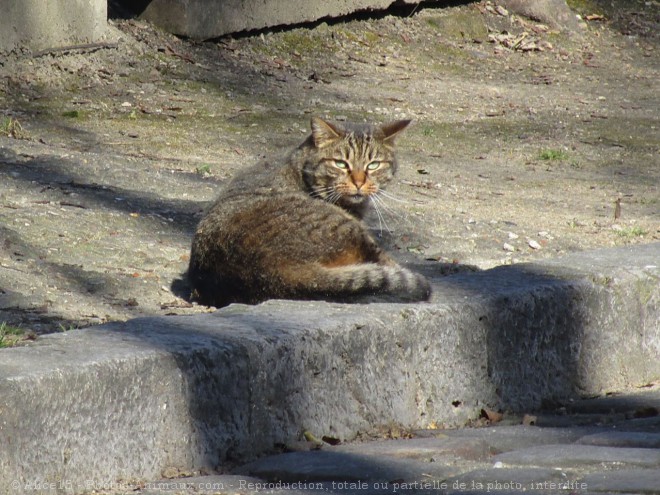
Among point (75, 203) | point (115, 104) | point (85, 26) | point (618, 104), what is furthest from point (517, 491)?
Answer: point (618, 104)

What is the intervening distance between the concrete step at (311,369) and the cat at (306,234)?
34cm

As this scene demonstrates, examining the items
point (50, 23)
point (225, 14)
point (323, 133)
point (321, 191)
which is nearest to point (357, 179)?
point (321, 191)

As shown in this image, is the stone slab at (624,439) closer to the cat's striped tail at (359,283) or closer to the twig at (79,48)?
the cat's striped tail at (359,283)

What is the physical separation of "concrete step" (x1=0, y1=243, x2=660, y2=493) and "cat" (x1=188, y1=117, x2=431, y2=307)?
0.34m

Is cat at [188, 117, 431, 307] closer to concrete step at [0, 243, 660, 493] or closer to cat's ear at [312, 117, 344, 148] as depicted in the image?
cat's ear at [312, 117, 344, 148]

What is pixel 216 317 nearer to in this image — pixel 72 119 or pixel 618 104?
pixel 72 119

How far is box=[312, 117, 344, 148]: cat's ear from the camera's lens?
5672mm

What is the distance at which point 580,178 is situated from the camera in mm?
8492

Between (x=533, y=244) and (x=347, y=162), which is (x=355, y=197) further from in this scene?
(x=533, y=244)

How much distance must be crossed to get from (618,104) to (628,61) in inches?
80.5

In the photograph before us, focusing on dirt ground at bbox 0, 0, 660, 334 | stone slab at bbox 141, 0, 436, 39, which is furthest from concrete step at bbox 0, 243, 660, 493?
stone slab at bbox 141, 0, 436, 39

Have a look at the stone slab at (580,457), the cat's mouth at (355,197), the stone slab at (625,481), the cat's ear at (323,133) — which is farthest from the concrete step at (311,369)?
the cat's ear at (323,133)

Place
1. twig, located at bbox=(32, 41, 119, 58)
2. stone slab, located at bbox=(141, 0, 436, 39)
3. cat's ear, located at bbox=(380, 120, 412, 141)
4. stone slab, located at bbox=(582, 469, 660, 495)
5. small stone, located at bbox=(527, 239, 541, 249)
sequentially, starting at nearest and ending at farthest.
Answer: stone slab, located at bbox=(582, 469, 660, 495) < cat's ear, located at bbox=(380, 120, 412, 141) < small stone, located at bbox=(527, 239, 541, 249) < twig, located at bbox=(32, 41, 119, 58) < stone slab, located at bbox=(141, 0, 436, 39)

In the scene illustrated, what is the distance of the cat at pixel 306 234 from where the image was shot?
13.0 feet
